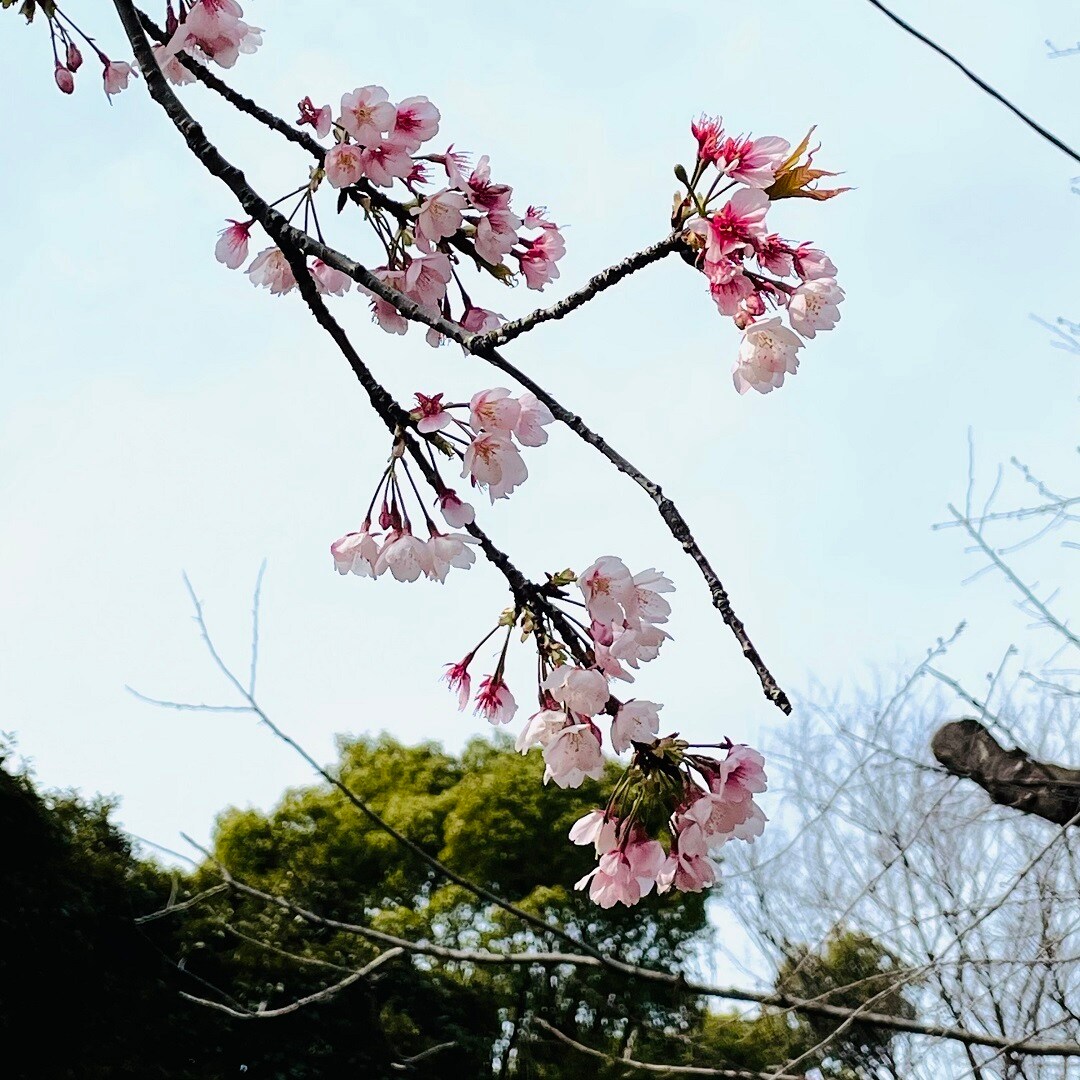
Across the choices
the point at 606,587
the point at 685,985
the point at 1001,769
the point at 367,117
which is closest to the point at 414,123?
the point at 367,117

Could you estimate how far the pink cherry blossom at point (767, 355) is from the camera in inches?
32.7

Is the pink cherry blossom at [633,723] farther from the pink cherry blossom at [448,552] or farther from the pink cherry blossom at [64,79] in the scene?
the pink cherry blossom at [64,79]

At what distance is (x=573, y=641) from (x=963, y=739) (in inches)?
106

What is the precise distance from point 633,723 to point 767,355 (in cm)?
26

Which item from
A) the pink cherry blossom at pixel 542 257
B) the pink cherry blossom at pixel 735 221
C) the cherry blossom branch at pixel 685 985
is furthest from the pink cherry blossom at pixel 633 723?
the cherry blossom branch at pixel 685 985

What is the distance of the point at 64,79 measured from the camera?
134 cm

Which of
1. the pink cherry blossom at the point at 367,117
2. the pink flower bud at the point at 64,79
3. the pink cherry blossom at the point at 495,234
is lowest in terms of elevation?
the pink cherry blossom at the point at 495,234

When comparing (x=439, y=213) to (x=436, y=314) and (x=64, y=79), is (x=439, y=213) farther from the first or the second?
(x=64, y=79)

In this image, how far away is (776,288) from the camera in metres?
0.82

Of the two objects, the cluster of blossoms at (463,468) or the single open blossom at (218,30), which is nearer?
the cluster of blossoms at (463,468)

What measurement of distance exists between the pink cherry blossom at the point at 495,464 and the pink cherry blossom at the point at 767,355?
0.53 ft

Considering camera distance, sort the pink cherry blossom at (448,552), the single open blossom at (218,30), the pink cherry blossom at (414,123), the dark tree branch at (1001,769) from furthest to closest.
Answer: the dark tree branch at (1001,769) → the single open blossom at (218,30) → the pink cherry blossom at (414,123) → the pink cherry blossom at (448,552)

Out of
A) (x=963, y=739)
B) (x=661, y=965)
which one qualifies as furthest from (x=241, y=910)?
(x=963, y=739)

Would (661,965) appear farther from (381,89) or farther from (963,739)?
(381,89)
